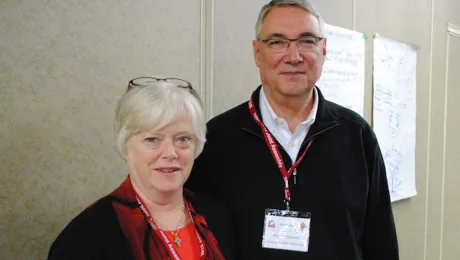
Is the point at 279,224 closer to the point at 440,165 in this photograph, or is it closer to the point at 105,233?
the point at 105,233

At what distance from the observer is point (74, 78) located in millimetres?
1456

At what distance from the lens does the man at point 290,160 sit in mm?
1532

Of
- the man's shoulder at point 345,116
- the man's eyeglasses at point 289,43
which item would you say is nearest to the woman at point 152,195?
the man's eyeglasses at point 289,43

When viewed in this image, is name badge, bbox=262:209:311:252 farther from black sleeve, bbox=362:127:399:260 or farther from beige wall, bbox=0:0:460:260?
beige wall, bbox=0:0:460:260

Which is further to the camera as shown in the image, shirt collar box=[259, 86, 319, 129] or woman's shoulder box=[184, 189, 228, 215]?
shirt collar box=[259, 86, 319, 129]

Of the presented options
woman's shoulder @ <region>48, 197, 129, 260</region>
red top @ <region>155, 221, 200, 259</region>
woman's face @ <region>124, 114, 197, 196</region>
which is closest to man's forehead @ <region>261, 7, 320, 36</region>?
woman's face @ <region>124, 114, 197, 196</region>

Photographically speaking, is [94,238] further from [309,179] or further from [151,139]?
[309,179]

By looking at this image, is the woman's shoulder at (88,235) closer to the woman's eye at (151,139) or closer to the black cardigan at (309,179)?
the woman's eye at (151,139)

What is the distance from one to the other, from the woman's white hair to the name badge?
47 cm

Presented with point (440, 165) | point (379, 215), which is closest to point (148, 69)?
point (379, 215)

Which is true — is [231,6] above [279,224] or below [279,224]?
above

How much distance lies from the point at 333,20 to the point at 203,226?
70.2 inches

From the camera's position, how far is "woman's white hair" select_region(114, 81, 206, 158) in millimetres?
1179

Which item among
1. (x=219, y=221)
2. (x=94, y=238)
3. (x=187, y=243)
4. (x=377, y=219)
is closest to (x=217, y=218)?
(x=219, y=221)
